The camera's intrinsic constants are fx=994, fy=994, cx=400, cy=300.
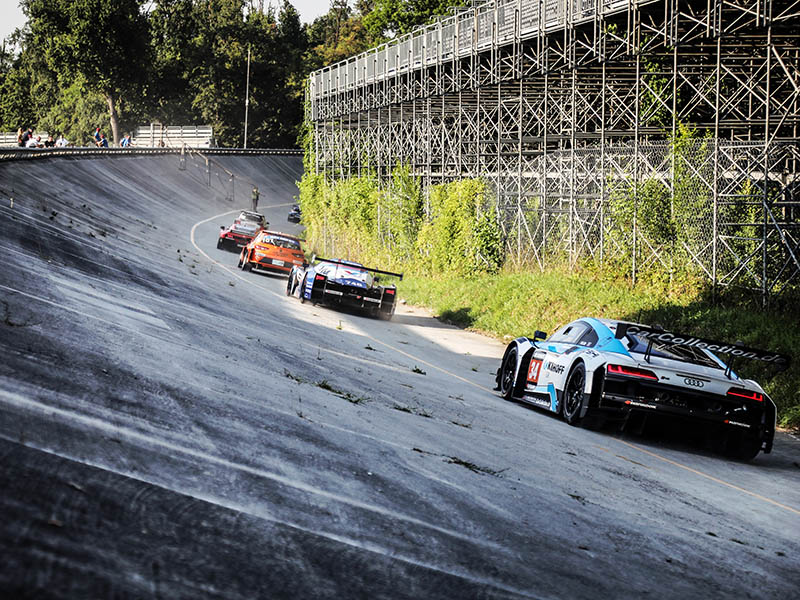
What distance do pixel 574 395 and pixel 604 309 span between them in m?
9.96

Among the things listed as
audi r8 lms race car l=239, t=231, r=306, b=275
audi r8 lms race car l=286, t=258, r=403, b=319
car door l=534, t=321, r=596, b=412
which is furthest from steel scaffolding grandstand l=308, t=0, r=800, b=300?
car door l=534, t=321, r=596, b=412

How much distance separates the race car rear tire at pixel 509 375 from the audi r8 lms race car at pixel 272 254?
763 inches

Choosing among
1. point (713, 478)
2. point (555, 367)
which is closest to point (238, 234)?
point (555, 367)

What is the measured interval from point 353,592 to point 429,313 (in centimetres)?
2395

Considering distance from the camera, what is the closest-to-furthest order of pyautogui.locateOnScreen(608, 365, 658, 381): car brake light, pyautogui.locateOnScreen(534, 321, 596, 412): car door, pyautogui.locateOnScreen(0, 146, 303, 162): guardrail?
pyautogui.locateOnScreen(608, 365, 658, 381): car brake light
pyautogui.locateOnScreen(534, 321, 596, 412): car door
pyautogui.locateOnScreen(0, 146, 303, 162): guardrail

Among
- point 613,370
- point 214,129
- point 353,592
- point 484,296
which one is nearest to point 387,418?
point 613,370

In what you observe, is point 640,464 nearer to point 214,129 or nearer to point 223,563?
point 223,563

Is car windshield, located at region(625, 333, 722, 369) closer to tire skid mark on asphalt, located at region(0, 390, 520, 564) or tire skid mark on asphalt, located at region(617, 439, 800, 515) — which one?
tire skid mark on asphalt, located at region(617, 439, 800, 515)

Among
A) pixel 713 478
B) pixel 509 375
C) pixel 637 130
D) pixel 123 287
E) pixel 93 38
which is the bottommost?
pixel 713 478

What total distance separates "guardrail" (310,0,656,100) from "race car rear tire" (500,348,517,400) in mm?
15341

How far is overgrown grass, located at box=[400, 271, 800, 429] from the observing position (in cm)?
1480

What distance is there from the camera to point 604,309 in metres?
20.8

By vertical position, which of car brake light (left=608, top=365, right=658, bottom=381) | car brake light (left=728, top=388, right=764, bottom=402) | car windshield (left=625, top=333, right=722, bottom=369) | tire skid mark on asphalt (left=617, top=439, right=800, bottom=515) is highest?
car windshield (left=625, top=333, right=722, bottom=369)

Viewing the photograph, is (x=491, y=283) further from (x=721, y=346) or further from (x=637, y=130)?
(x=721, y=346)
